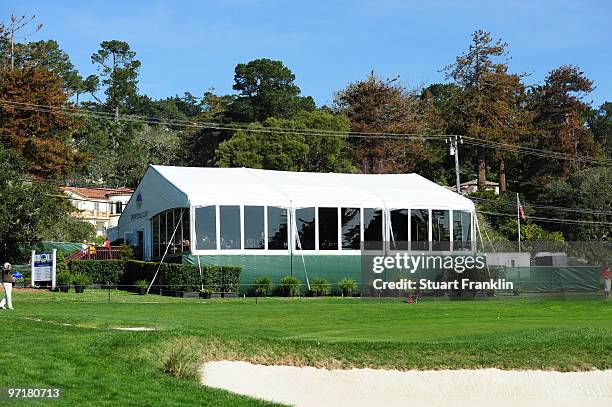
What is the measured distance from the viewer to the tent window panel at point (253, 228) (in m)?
42.7

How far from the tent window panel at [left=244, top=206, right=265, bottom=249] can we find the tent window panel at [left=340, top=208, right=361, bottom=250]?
431 centimetres

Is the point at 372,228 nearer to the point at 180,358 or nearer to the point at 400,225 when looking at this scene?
the point at 400,225

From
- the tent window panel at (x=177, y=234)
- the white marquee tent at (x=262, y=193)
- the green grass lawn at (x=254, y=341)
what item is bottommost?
the green grass lawn at (x=254, y=341)

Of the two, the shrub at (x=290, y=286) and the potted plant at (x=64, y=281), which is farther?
the shrub at (x=290, y=286)

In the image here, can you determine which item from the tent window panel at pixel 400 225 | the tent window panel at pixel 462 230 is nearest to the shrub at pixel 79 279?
the tent window panel at pixel 400 225

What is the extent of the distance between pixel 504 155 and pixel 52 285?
53608mm

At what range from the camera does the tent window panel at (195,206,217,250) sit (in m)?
41.7

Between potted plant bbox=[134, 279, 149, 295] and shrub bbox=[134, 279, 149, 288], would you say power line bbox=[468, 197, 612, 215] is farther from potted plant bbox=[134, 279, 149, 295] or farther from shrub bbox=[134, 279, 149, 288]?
potted plant bbox=[134, 279, 149, 295]

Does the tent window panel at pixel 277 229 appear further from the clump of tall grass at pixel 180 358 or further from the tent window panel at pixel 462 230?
the clump of tall grass at pixel 180 358

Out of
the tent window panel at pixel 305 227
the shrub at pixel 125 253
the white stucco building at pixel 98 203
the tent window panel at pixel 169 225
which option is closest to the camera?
the tent window panel at pixel 305 227

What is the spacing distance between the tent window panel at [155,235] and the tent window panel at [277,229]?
20.9 feet

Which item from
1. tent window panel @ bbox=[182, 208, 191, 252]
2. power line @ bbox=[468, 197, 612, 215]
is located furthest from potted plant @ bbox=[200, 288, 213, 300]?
power line @ bbox=[468, 197, 612, 215]

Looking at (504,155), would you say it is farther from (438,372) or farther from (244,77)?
(438,372)

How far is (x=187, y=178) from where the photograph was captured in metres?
44.4
